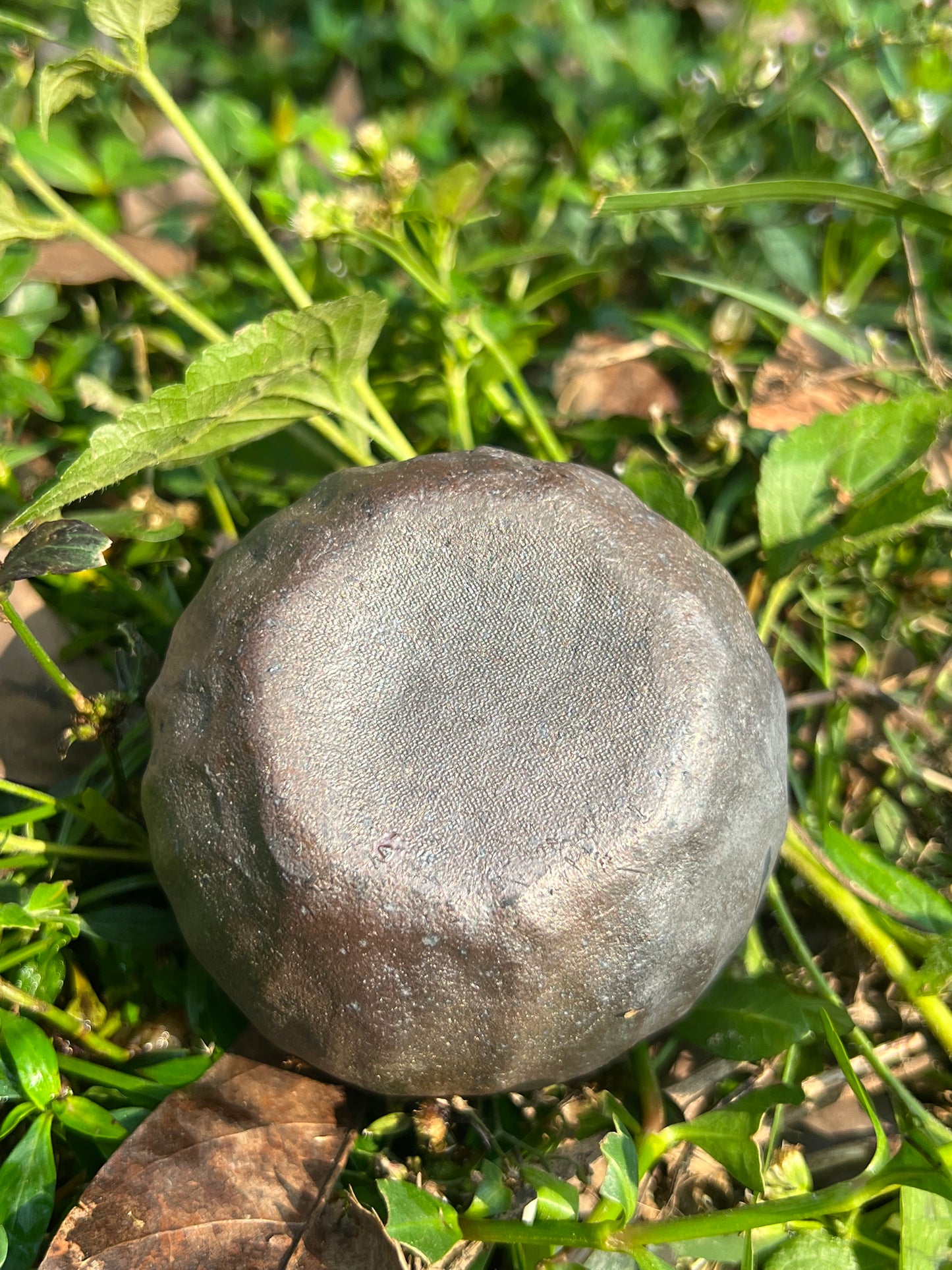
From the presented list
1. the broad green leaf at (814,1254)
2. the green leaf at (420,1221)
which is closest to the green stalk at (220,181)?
the green leaf at (420,1221)

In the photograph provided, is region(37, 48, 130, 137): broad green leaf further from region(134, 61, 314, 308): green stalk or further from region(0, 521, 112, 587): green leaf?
region(0, 521, 112, 587): green leaf

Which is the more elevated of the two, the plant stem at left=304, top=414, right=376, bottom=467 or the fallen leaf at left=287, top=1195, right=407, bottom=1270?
the plant stem at left=304, top=414, right=376, bottom=467

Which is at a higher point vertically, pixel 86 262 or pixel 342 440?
pixel 86 262

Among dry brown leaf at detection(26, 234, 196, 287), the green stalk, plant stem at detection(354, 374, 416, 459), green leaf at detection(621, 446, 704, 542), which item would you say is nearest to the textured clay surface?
green leaf at detection(621, 446, 704, 542)

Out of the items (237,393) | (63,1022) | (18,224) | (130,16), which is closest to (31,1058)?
(63,1022)

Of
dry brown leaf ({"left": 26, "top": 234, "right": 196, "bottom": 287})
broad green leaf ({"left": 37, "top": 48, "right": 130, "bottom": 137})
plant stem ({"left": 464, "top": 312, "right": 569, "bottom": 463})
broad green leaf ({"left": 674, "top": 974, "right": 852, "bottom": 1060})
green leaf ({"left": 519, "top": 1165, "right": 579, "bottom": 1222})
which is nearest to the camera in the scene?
green leaf ({"left": 519, "top": 1165, "right": 579, "bottom": 1222})

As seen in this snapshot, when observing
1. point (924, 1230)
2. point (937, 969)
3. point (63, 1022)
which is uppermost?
point (63, 1022)

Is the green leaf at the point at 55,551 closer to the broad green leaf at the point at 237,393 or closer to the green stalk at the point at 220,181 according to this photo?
the broad green leaf at the point at 237,393

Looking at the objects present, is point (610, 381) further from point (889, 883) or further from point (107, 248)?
point (889, 883)
